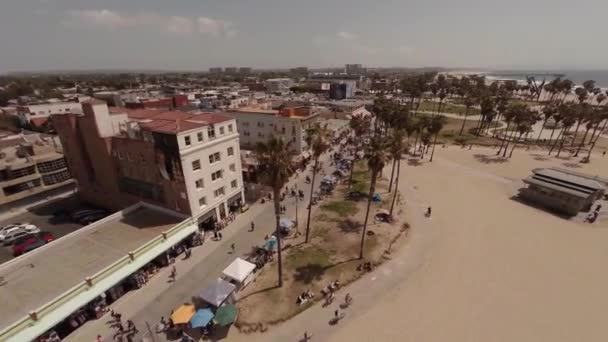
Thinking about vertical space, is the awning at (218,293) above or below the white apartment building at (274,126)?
below

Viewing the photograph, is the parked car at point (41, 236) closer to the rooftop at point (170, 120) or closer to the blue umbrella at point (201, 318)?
the rooftop at point (170, 120)

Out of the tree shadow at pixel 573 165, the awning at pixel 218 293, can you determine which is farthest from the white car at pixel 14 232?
the tree shadow at pixel 573 165

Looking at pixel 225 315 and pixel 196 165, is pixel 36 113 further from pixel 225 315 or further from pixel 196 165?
pixel 225 315

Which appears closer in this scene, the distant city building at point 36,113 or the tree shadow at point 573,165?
the tree shadow at point 573,165

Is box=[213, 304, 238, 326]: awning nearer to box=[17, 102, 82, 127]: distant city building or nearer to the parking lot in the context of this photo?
the parking lot

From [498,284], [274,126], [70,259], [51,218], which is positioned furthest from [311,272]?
[274,126]

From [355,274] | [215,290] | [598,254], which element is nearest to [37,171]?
[215,290]

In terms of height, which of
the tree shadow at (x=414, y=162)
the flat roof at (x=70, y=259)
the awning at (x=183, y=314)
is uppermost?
the flat roof at (x=70, y=259)

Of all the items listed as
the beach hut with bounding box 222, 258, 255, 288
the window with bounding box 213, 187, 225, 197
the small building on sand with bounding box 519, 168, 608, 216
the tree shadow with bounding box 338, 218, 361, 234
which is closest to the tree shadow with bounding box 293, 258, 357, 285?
the beach hut with bounding box 222, 258, 255, 288
